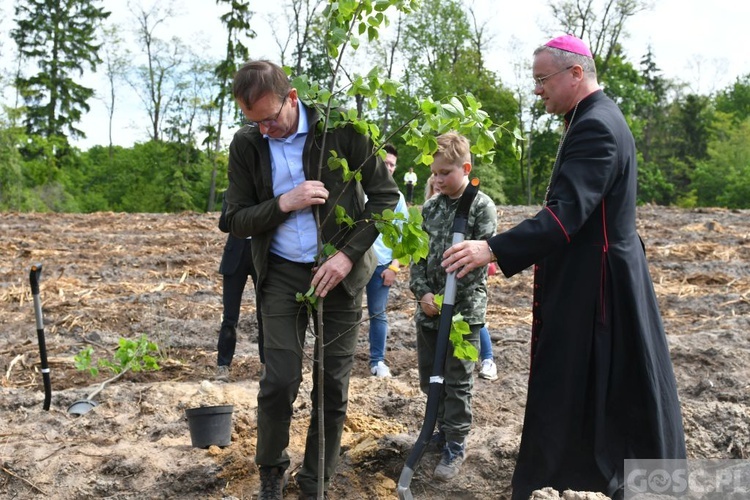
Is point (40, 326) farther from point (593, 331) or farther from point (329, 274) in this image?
point (593, 331)

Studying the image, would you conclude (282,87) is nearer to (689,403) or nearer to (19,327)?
(689,403)

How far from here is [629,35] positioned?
42250 millimetres

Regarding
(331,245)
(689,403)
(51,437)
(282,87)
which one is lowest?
(51,437)

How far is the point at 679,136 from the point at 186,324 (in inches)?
2113

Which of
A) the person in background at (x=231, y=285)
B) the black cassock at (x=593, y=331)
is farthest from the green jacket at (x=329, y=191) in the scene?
the person in background at (x=231, y=285)

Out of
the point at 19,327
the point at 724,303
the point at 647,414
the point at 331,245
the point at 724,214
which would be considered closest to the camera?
the point at 647,414

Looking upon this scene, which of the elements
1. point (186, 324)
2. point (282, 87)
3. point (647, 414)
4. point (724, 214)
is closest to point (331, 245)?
point (282, 87)

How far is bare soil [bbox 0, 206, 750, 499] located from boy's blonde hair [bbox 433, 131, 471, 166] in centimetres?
161

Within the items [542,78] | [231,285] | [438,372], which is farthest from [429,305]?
[231,285]

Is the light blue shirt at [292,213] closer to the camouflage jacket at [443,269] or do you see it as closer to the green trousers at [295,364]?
the green trousers at [295,364]

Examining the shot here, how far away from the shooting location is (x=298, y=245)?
3885mm

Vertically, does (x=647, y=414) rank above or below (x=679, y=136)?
below

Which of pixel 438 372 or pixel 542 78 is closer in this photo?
pixel 438 372

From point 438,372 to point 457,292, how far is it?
119 centimetres
